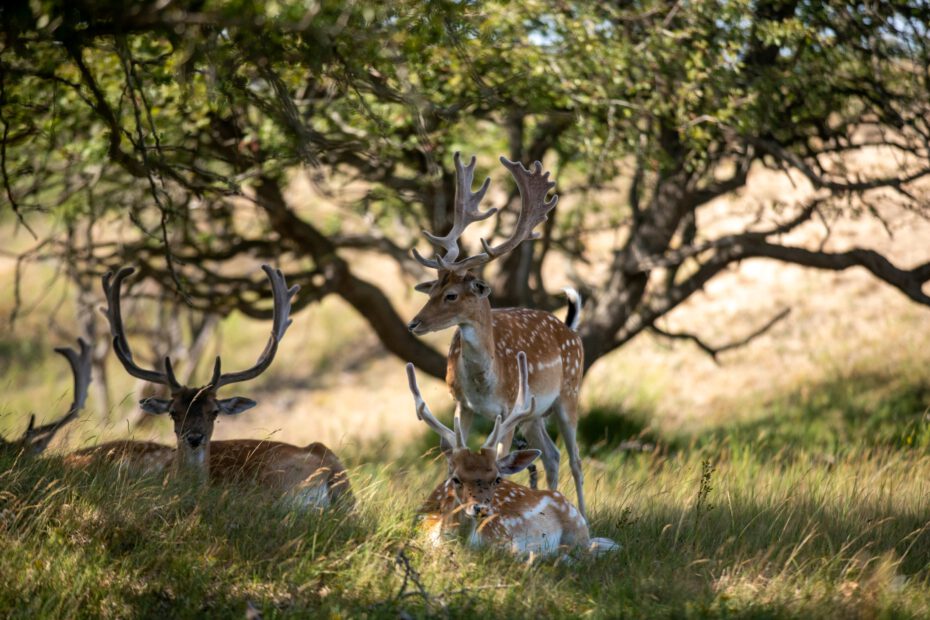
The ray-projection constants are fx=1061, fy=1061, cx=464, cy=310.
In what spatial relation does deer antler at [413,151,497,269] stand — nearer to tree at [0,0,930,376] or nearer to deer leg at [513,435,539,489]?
tree at [0,0,930,376]

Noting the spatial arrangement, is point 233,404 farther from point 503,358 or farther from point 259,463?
point 503,358

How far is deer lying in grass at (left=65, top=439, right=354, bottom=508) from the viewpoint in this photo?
5832 millimetres

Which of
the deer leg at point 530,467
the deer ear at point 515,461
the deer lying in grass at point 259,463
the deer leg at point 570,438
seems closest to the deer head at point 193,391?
the deer lying in grass at point 259,463

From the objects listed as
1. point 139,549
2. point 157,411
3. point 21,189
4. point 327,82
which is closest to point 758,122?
point 327,82

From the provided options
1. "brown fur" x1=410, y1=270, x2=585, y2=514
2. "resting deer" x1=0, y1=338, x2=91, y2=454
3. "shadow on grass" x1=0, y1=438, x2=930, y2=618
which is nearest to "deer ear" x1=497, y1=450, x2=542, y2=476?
"shadow on grass" x1=0, y1=438, x2=930, y2=618

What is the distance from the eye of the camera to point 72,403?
21.2 ft

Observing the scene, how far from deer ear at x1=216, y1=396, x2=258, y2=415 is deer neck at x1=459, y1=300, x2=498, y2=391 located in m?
1.32

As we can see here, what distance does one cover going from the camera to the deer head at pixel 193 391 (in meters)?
5.96

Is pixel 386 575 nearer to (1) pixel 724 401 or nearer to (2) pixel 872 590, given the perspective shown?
(2) pixel 872 590

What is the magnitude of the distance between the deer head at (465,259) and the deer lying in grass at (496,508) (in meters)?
0.73

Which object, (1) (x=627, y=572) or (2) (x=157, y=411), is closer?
(1) (x=627, y=572)

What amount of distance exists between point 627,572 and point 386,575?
1.19 m

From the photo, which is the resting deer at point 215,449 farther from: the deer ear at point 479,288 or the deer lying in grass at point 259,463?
the deer ear at point 479,288

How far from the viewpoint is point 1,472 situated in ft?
16.7
